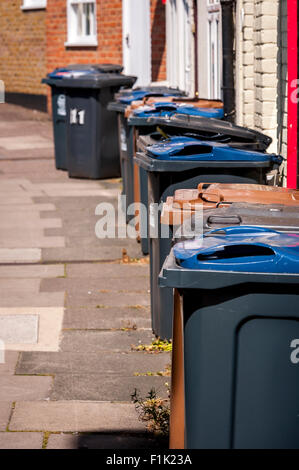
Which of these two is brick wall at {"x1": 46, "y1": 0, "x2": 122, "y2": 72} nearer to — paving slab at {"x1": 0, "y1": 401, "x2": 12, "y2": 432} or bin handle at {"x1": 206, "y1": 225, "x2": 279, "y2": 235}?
paving slab at {"x1": 0, "y1": 401, "x2": 12, "y2": 432}

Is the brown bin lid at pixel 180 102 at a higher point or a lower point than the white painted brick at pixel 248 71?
lower

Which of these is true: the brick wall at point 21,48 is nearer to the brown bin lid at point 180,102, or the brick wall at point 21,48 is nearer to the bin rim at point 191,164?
the brown bin lid at point 180,102

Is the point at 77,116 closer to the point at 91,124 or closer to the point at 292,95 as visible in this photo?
the point at 91,124

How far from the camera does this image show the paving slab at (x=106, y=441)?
471 cm

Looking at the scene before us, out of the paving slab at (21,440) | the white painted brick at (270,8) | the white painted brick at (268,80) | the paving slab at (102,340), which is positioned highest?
the white painted brick at (270,8)

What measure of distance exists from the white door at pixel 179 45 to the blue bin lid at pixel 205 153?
7.10 meters

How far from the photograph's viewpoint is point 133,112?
29.2 feet

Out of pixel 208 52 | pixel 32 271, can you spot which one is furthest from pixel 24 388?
pixel 208 52

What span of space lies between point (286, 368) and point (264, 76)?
5028 mm

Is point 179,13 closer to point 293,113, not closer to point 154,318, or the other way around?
point 293,113

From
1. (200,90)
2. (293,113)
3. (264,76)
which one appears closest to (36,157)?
(200,90)

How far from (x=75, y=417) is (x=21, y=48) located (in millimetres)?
19422

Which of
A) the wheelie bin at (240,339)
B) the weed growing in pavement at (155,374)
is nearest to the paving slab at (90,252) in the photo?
the weed growing in pavement at (155,374)

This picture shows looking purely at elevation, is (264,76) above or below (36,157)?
above
